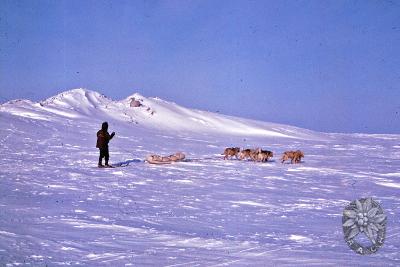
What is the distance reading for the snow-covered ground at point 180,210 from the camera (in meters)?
5.48

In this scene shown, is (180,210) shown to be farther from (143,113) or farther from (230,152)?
(143,113)

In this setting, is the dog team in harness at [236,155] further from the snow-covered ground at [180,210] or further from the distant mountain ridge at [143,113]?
the distant mountain ridge at [143,113]

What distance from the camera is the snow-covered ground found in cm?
548

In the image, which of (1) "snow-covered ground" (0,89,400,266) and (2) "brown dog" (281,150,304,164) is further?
(2) "brown dog" (281,150,304,164)

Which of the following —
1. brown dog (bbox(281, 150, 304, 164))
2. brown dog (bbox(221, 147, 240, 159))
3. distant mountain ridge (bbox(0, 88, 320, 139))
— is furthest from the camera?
distant mountain ridge (bbox(0, 88, 320, 139))

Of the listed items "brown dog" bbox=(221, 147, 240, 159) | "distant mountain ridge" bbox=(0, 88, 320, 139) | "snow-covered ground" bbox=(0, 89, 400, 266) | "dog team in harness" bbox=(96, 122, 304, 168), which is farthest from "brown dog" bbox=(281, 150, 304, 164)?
"distant mountain ridge" bbox=(0, 88, 320, 139)

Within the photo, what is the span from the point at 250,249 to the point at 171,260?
43.0 inches

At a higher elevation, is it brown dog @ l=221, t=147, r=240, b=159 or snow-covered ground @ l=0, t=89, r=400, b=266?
brown dog @ l=221, t=147, r=240, b=159

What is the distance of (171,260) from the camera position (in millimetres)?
5277

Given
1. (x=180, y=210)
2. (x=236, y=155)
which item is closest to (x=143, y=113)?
(x=236, y=155)

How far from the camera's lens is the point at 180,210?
8320 millimetres

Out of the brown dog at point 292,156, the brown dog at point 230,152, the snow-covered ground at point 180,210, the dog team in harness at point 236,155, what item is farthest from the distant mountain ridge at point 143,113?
the brown dog at point 292,156

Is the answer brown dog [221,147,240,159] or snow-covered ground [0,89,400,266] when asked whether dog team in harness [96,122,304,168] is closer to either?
brown dog [221,147,240,159]

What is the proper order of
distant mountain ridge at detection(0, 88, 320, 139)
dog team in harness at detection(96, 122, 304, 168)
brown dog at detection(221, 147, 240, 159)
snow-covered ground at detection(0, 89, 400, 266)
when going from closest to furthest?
snow-covered ground at detection(0, 89, 400, 266)
dog team in harness at detection(96, 122, 304, 168)
brown dog at detection(221, 147, 240, 159)
distant mountain ridge at detection(0, 88, 320, 139)
